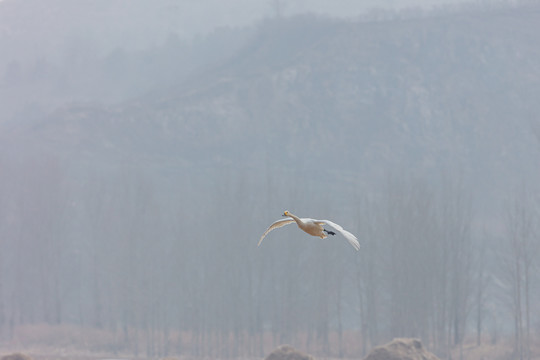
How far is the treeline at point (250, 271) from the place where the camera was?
5403cm

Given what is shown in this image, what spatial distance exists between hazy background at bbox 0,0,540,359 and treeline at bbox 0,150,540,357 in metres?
0.28

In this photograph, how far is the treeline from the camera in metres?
54.0

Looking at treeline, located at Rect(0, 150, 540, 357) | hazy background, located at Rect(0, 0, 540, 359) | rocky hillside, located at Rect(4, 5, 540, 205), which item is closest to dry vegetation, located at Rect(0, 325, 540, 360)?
hazy background, located at Rect(0, 0, 540, 359)

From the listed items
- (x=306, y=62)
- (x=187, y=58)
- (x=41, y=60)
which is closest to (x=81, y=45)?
(x=41, y=60)

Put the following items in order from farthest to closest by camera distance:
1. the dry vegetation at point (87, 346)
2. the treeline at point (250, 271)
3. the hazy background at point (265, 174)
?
the hazy background at point (265, 174) < the treeline at point (250, 271) < the dry vegetation at point (87, 346)

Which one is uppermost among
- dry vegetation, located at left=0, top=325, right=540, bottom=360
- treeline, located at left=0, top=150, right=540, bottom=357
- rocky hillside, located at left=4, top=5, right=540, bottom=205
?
rocky hillside, located at left=4, top=5, right=540, bottom=205

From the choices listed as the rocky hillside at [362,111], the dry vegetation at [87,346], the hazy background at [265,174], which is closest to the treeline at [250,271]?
the hazy background at [265,174]

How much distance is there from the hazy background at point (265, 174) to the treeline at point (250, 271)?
28 centimetres

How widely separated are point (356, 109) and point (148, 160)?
3655 centimetres

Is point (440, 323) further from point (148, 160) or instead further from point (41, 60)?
point (41, 60)

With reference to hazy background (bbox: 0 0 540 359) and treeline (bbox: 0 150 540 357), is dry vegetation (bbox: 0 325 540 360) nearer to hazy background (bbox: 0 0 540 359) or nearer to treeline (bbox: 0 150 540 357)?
hazy background (bbox: 0 0 540 359)

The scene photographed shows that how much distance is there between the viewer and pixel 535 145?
3893 inches

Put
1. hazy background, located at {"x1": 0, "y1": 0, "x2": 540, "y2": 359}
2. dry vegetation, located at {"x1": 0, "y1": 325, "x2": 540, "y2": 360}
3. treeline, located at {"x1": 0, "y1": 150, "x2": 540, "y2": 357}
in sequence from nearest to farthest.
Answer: dry vegetation, located at {"x1": 0, "y1": 325, "x2": 540, "y2": 360} → treeline, located at {"x1": 0, "y1": 150, "x2": 540, "y2": 357} → hazy background, located at {"x1": 0, "y1": 0, "x2": 540, "y2": 359}

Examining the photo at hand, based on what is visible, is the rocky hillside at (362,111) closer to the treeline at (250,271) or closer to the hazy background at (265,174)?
the hazy background at (265,174)
